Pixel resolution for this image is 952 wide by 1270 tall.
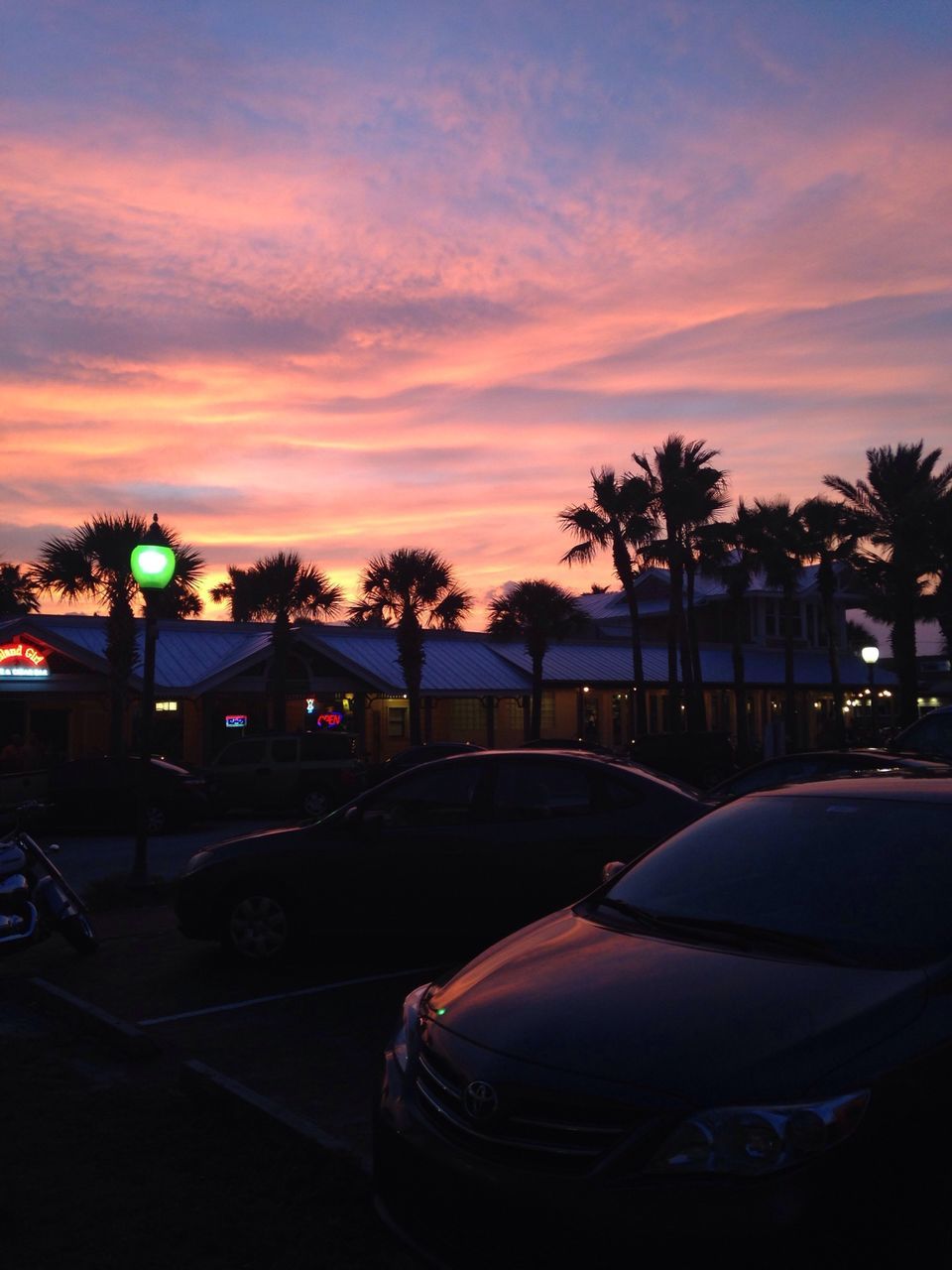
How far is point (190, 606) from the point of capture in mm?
67000

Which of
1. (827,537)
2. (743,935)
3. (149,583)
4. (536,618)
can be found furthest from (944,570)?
(743,935)

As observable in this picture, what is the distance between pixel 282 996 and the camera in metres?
7.77

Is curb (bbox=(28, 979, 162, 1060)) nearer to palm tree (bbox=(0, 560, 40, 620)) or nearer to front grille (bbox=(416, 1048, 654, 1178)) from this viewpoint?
front grille (bbox=(416, 1048, 654, 1178))

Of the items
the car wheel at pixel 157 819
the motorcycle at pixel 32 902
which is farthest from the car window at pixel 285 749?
the motorcycle at pixel 32 902

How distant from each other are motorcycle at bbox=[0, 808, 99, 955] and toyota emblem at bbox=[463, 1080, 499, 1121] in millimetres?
5846

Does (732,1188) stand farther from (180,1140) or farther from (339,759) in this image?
→ (339,759)

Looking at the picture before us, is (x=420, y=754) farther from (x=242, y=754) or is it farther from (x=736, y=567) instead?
(x=736, y=567)

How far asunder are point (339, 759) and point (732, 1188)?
23.0m

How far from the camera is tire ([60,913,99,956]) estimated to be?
8.74m

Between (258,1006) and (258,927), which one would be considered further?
(258,927)

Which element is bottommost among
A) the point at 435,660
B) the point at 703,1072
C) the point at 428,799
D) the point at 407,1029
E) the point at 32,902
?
the point at 32,902

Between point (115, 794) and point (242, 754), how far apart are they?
360 centimetres

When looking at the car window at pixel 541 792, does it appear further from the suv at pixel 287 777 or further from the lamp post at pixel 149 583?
the suv at pixel 287 777

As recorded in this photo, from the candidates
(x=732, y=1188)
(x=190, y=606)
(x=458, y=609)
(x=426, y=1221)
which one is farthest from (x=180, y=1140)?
(x=190, y=606)
